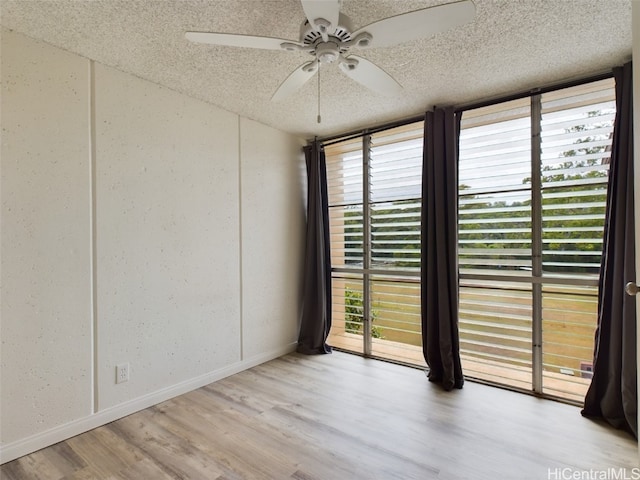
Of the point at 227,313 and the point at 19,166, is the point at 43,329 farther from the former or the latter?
the point at 227,313

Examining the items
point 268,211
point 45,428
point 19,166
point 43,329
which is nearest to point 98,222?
point 19,166

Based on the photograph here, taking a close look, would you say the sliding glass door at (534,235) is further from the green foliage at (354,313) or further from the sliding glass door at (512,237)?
the green foliage at (354,313)

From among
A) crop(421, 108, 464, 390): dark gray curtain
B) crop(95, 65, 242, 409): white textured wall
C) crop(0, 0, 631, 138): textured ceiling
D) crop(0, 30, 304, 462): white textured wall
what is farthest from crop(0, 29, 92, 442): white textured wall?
crop(421, 108, 464, 390): dark gray curtain

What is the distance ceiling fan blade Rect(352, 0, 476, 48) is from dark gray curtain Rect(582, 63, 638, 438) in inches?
65.1

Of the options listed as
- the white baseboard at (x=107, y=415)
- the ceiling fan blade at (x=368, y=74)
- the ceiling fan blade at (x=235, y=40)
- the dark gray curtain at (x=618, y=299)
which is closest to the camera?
the ceiling fan blade at (x=235, y=40)

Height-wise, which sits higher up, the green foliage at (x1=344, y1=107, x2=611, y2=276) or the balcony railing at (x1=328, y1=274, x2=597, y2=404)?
the green foliage at (x1=344, y1=107, x2=611, y2=276)

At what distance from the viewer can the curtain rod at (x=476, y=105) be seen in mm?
2463

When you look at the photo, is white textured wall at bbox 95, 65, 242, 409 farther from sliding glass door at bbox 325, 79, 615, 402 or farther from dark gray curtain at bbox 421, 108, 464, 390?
dark gray curtain at bbox 421, 108, 464, 390

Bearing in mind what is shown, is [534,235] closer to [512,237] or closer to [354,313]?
[512,237]

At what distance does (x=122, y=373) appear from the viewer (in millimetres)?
2436

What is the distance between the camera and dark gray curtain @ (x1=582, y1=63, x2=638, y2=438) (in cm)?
218

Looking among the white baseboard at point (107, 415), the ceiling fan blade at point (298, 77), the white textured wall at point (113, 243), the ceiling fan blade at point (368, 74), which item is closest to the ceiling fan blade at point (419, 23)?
the ceiling fan blade at point (368, 74)

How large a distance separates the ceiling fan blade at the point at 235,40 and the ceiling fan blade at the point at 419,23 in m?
0.37

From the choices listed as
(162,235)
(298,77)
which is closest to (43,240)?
(162,235)
